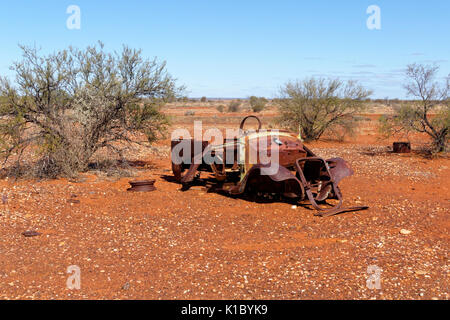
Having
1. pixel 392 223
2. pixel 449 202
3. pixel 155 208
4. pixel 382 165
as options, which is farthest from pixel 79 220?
pixel 382 165

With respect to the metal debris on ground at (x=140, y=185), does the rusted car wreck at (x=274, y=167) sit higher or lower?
higher

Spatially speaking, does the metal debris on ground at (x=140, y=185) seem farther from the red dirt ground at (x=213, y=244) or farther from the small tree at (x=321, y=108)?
the small tree at (x=321, y=108)

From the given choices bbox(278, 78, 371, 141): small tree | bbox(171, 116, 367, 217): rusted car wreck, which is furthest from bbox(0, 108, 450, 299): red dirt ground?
bbox(278, 78, 371, 141): small tree

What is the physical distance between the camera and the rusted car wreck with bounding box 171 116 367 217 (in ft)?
22.7

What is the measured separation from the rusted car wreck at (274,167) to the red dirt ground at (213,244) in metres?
0.33

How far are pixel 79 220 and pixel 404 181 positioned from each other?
7451mm

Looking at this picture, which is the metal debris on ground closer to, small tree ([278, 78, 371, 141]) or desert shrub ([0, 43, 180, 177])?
desert shrub ([0, 43, 180, 177])

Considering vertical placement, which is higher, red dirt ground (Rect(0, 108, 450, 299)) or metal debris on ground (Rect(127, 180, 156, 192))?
metal debris on ground (Rect(127, 180, 156, 192))

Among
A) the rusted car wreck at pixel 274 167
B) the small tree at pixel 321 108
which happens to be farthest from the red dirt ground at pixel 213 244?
the small tree at pixel 321 108

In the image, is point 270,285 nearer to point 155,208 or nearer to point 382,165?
point 155,208

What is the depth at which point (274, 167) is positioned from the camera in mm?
6801

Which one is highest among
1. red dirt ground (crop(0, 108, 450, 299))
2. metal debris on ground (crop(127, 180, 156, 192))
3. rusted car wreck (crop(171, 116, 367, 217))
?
rusted car wreck (crop(171, 116, 367, 217))

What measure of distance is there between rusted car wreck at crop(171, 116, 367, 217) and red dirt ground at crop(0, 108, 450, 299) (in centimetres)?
33

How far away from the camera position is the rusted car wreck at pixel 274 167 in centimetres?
691
